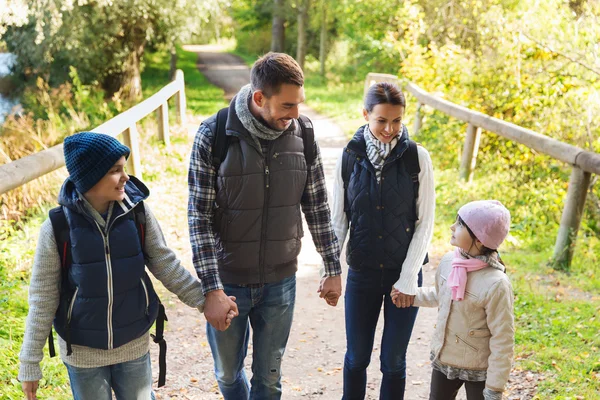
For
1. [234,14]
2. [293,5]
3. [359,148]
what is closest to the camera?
[359,148]

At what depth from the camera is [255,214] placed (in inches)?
111

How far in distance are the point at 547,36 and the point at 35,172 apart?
639cm

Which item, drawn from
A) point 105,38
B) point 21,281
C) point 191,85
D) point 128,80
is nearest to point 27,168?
point 21,281

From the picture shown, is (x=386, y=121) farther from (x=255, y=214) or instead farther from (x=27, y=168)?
(x=27, y=168)

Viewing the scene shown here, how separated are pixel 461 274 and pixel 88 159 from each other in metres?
1.75

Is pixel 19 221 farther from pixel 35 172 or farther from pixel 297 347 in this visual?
pixel 297 347

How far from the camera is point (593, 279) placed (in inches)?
221

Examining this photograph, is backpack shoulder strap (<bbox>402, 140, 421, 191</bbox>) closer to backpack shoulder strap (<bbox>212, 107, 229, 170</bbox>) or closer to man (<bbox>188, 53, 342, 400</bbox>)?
man (<bbox>188, 53, 342, 400</bbox>)

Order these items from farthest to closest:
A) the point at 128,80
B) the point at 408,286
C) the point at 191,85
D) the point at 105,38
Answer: the point at 191,85 < the point at 128,80 < the point at 105,38 < the point at 408,286

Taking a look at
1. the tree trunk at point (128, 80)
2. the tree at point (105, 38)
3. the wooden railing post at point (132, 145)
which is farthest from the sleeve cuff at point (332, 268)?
the tree trunk at point (128, 80)

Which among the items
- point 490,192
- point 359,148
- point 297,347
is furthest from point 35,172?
point 490,192

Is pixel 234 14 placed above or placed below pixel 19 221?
above

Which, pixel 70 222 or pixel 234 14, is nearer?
pixel 70 222

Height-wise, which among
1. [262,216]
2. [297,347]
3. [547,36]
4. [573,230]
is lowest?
[297,347]
